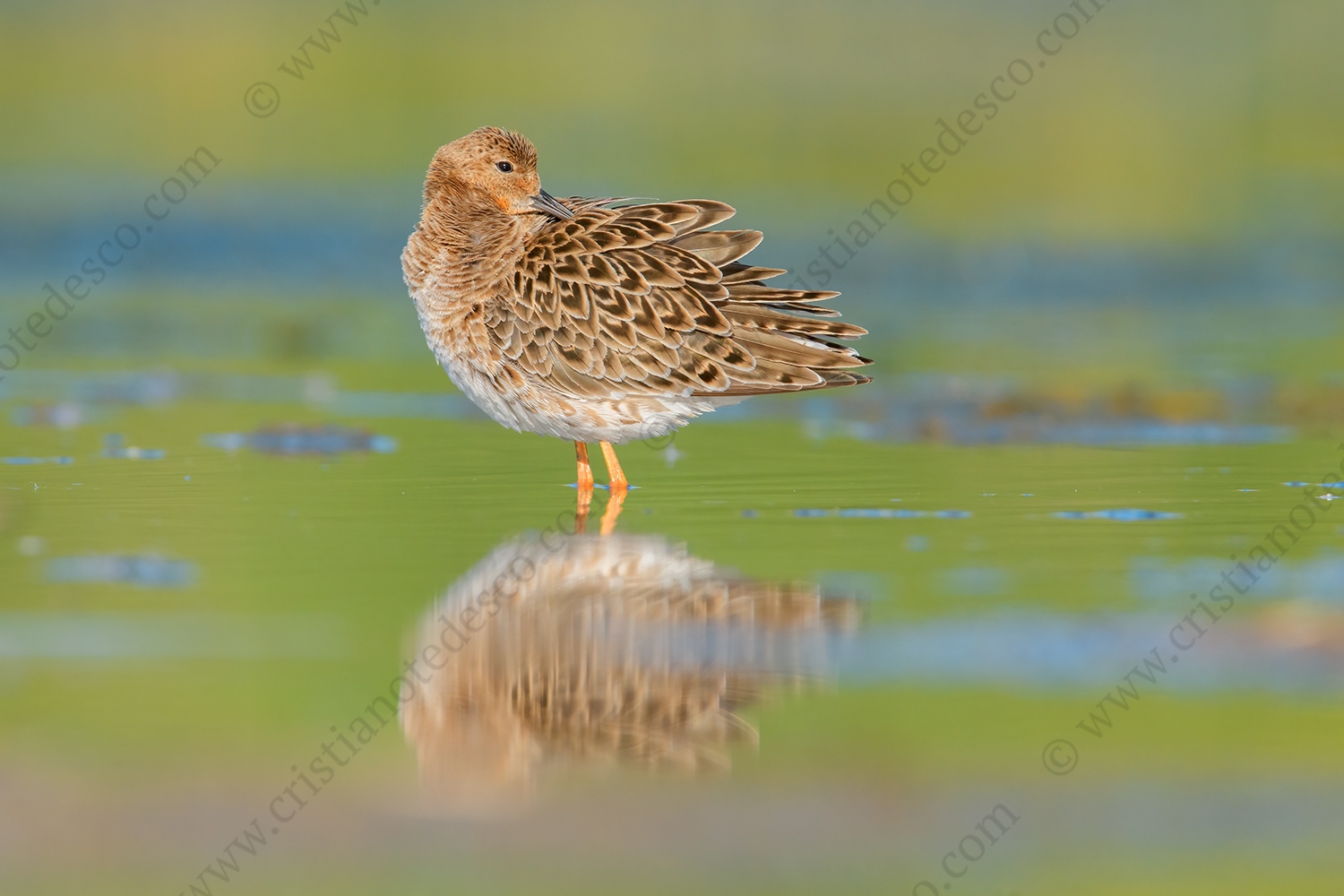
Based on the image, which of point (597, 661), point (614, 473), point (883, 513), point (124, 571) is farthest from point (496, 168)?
point (597, 661)

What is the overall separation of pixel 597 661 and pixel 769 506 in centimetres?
304

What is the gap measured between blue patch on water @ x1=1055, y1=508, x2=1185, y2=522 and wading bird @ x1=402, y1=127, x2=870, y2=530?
57.1 inches

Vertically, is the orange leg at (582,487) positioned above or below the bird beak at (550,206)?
below

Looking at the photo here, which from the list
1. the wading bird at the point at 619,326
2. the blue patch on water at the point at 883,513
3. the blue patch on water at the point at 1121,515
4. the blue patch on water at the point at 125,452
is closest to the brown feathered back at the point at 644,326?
the wading bird at the point at 619,326

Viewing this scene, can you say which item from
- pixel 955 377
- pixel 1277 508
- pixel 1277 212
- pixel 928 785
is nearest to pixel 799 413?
pixel 955 377

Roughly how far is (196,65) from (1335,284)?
21.5 metres

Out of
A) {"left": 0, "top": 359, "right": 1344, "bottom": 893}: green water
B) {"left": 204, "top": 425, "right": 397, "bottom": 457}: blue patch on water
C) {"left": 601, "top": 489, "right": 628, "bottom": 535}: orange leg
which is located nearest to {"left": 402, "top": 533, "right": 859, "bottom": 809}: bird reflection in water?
{"left": 0, "top": 359, "right": 1344, "bottom": 893}: green water

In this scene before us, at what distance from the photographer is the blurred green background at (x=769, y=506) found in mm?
5043

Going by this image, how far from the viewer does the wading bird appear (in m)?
9.91

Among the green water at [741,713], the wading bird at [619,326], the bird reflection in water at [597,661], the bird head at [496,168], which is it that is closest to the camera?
the green water at [741,713]

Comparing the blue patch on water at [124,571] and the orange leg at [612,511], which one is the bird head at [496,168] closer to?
the orange leg at [612,511]

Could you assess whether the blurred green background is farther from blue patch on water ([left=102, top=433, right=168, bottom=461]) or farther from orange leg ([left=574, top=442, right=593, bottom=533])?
orange leg ([left=574, top=442, right=593, bottom=533])

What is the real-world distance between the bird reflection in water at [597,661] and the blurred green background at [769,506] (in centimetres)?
16

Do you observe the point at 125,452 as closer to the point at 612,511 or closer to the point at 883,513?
the point at 612,511
